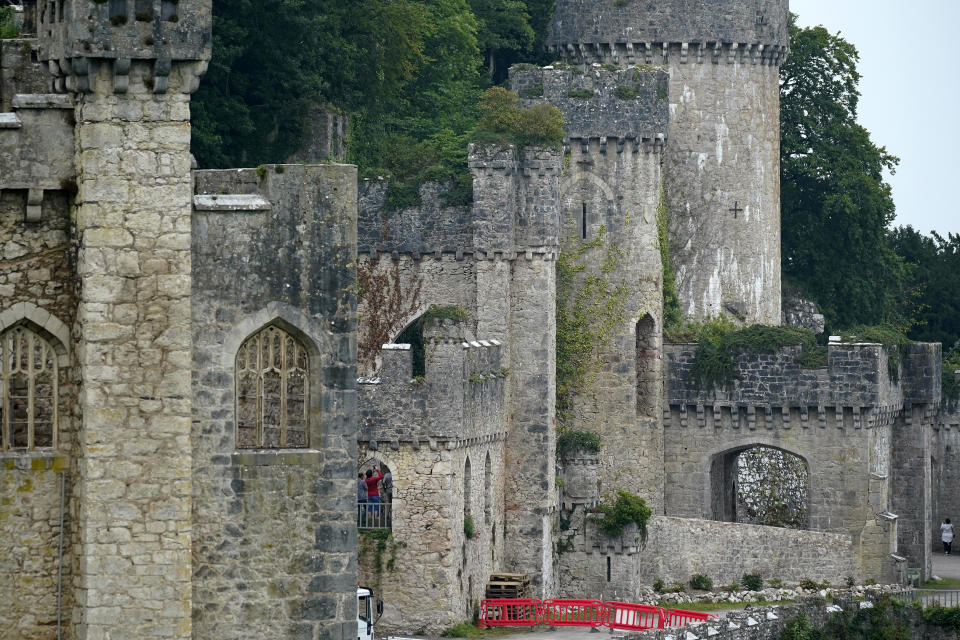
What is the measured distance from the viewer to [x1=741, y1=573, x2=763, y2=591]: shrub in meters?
62.9

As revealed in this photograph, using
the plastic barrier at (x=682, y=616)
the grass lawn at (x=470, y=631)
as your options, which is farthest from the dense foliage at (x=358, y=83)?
the plastic barrier at (x=682, y=616)

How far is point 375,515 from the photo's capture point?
176ft

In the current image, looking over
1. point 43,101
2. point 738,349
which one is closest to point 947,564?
point 738,349

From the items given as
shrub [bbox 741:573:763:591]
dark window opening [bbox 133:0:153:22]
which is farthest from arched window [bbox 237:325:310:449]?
shrub [bbox 741:573:763:591]

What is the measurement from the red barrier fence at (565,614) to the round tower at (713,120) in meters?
16.4

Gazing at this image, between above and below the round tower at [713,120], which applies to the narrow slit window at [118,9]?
below

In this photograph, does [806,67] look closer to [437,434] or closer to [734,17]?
[734,17]

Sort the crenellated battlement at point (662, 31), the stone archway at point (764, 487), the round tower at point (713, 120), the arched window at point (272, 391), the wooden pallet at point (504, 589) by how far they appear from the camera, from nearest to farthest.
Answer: the arched window at point (272, 391), the wooden pallet at point (504, 589), the crenellated battlement at point (662, 31), the round tower at point (713, 120), the stone archway at point (764, 487)

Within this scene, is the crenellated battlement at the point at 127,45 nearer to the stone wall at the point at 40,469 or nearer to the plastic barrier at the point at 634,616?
the stone wall at the point at 40,469

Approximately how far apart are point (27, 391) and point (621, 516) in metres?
29.4

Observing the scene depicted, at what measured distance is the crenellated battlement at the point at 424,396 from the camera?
53.5 metres

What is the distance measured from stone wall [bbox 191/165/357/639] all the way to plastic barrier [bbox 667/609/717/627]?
73.3ft

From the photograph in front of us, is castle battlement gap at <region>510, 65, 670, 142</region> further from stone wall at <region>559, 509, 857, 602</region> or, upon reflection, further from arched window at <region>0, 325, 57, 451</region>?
arched window at <region>0, 325, 57, 451</region>

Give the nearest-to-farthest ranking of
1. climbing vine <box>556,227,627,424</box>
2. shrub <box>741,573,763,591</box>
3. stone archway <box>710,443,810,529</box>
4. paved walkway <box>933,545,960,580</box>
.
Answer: climbing vine <box>556,227,627,424</box> → shrub <box>741,573,763,591</box> → paved walkway <box>933,545,960,580</box> → stone archway <box>710,443,810,529</box>
